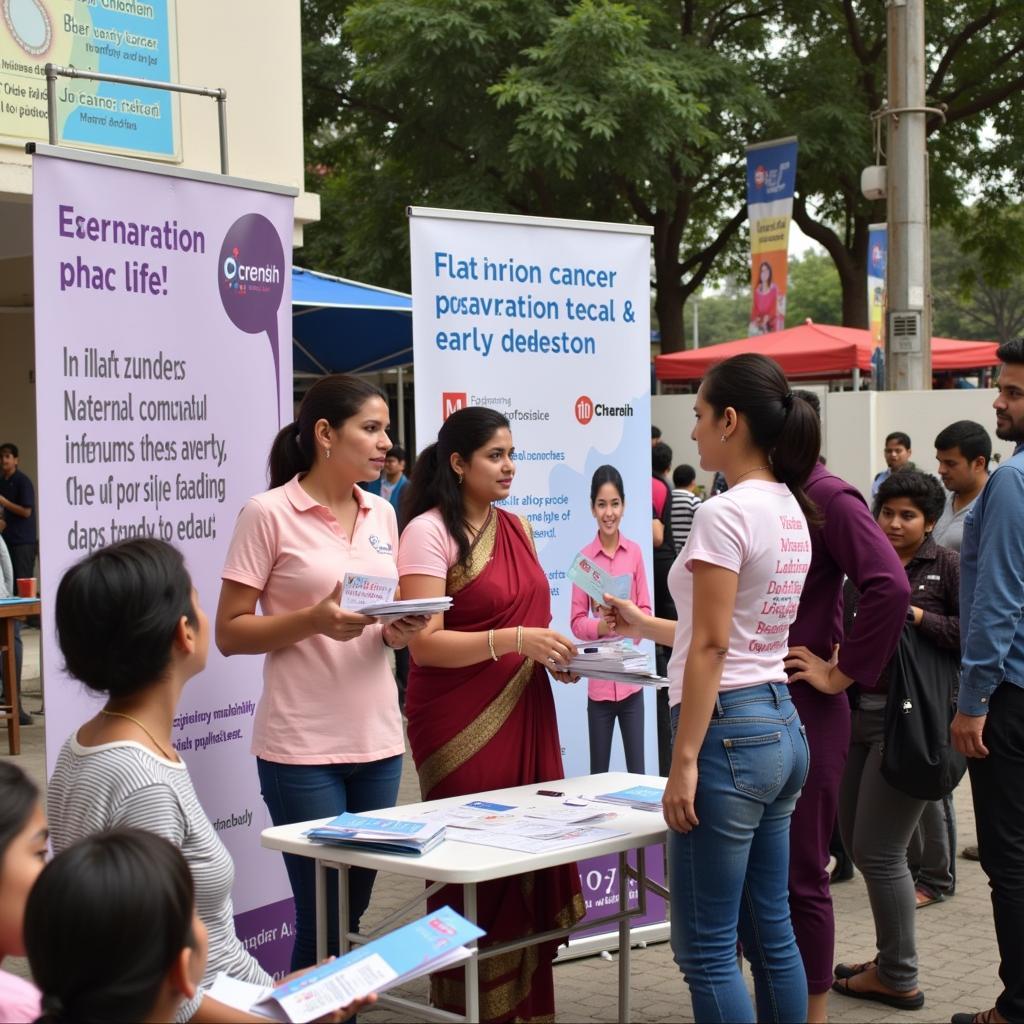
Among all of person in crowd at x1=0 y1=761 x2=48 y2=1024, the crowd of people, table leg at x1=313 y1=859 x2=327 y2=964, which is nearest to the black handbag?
the crowd of people

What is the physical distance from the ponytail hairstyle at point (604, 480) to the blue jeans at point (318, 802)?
4.97 feet

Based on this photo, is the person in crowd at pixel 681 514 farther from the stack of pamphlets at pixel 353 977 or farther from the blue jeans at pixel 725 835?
the stack of pamphlets at pixel 353 977

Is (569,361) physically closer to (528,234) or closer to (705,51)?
(528,234)

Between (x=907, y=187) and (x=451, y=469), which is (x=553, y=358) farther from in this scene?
(x=907, y=187)

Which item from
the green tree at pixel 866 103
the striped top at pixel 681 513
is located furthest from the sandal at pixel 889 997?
the green tree at pixel 866 103

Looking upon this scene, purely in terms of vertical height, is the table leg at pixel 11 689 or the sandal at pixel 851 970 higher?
the table leg at pixel 11 689

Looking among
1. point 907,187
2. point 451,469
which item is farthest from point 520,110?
point 451,469

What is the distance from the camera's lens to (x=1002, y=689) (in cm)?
359

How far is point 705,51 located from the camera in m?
17.7

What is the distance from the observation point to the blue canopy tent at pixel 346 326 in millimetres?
9867

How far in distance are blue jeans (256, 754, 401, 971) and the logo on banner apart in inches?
50.6

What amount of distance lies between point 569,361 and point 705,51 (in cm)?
1426

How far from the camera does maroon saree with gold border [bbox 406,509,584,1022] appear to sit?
364 cm

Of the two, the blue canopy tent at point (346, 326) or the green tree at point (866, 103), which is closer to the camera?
the blue canopy tent at point (346, 326)
